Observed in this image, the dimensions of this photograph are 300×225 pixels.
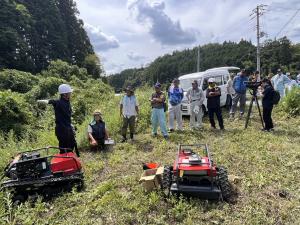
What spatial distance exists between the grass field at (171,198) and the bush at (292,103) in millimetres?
3852

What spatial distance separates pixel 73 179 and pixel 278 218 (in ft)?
11.5

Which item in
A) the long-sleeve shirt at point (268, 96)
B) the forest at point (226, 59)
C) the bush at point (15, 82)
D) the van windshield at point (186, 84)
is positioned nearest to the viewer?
the long-sleeve shirt at point (268, 96)

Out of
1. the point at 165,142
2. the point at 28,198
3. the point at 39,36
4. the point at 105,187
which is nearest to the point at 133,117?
the point at 165,142

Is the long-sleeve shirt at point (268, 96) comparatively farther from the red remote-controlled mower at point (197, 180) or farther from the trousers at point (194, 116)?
the red remote-controlled mower at point (197, 180)

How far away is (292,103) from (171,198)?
975 centimetres

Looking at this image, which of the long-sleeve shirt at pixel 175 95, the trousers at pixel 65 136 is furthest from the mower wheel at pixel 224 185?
the long-sleeve shirt at pixel 175 95

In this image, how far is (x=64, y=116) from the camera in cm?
684

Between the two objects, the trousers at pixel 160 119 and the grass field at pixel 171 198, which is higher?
the trousers at pixel 160 119

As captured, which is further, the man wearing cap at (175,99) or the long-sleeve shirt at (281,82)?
the long-sleeve shirt at (281,82)

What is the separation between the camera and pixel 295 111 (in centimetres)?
1271

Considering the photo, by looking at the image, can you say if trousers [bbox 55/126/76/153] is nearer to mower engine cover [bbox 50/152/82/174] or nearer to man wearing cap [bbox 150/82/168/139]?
mower engine cover [bbox 50/152/82/174]

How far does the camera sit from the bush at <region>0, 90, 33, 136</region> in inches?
515

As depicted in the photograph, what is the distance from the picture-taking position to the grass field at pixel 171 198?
4.73 m

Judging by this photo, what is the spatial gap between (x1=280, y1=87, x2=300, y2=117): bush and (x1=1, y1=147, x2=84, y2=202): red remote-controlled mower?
32.3ft
